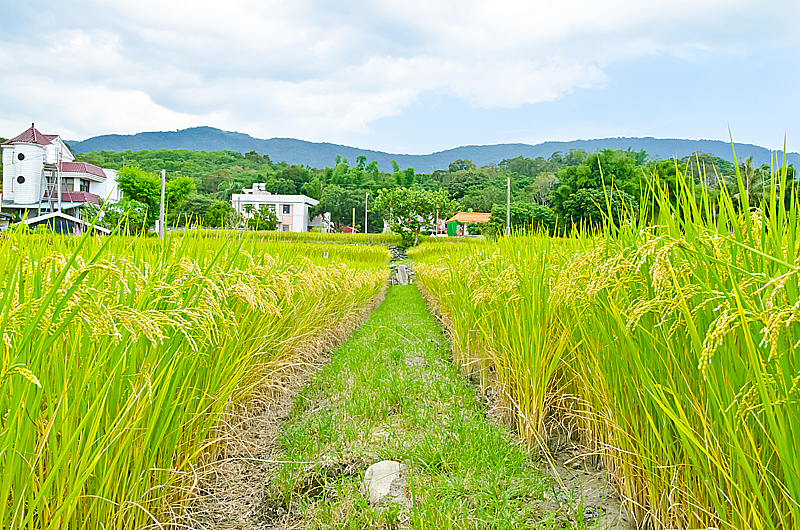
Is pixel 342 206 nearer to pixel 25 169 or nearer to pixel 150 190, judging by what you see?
pixel 150 190

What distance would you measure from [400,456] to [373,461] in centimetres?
15

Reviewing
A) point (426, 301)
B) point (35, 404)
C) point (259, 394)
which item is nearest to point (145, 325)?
point (35, 404)

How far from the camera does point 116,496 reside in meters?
1.42

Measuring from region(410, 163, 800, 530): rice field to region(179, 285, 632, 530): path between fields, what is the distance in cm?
35

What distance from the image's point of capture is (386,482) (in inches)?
88.7

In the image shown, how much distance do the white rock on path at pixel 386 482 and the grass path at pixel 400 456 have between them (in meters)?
0.06

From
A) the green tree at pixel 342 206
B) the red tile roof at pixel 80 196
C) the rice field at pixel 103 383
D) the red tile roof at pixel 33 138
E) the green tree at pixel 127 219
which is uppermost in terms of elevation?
the red tile roof at pixel 33 138

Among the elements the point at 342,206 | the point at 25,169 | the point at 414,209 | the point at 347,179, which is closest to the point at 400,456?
the point at 414,209

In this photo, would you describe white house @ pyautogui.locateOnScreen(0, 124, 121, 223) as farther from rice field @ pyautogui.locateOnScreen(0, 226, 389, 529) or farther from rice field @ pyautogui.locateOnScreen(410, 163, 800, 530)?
rice field @ pyautogui.locateOnScreen(410, 163, 800, 530)

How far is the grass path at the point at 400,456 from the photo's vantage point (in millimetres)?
2004

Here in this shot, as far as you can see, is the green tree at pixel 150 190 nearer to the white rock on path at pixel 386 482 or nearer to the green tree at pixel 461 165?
the white rock on path at pixel 386 482

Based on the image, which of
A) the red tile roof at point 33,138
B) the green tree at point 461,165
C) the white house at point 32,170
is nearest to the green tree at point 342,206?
the white house at point 32,170

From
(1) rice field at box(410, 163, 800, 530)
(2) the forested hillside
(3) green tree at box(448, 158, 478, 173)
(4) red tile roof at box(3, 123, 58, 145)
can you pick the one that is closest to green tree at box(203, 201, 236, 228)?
(1) rice field at box(410, 163, 800, 530)

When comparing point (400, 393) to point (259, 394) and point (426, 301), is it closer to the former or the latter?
point (259, 394)
